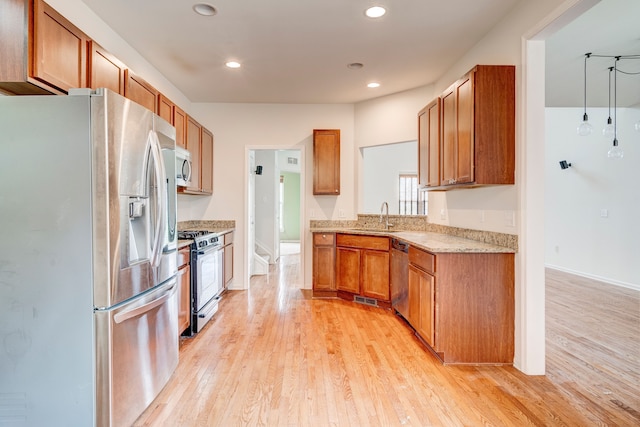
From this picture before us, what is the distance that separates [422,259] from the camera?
2.89 meters

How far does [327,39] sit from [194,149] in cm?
205

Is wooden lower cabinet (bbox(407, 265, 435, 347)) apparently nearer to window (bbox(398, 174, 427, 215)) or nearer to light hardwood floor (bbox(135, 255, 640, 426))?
light hardwood floor (bbox(135, 255, 640, 426))

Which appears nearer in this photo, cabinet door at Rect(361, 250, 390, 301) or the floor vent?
cabinet door at Rect(361, 250, 390, 301)

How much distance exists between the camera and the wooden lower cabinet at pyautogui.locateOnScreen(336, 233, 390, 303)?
13.1ft

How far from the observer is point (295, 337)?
3133 millimetres

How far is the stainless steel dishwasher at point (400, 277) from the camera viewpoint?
336cm

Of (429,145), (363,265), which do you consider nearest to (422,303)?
(363,265)

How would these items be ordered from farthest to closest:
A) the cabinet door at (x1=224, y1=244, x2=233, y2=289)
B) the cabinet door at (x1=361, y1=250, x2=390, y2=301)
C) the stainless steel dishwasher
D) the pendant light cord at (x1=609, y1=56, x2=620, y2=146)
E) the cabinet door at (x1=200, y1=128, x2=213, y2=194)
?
the cabinet door at (x1=224, y1=244, x2=233, y2=289), the cabinet door at (x1=200, y1=128, x2=213, y2=194), the cabinet door at (x1=361, y1=250, x2=390, y2=301), the pendant light cord at (x1=609, y1=56, x2=620, y2=146), the stainless steel dishwasher

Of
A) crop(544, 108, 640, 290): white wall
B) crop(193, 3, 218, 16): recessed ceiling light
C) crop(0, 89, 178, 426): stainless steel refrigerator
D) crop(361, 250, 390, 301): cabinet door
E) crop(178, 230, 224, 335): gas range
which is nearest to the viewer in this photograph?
crop(0, 89, 178, 426): stainless steel refrigerator

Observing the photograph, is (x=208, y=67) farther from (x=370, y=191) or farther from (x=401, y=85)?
(x=370, y=191)

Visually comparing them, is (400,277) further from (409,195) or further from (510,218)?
(409,195)

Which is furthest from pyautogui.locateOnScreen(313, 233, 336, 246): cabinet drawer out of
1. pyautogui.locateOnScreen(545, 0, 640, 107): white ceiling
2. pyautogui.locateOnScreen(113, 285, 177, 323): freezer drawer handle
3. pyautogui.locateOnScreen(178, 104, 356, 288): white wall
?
pyautogui.locateOnScreen(545, 0, 640, 107): white ceiling

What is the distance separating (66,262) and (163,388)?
1.11 metres

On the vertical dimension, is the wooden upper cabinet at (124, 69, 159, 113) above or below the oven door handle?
above
